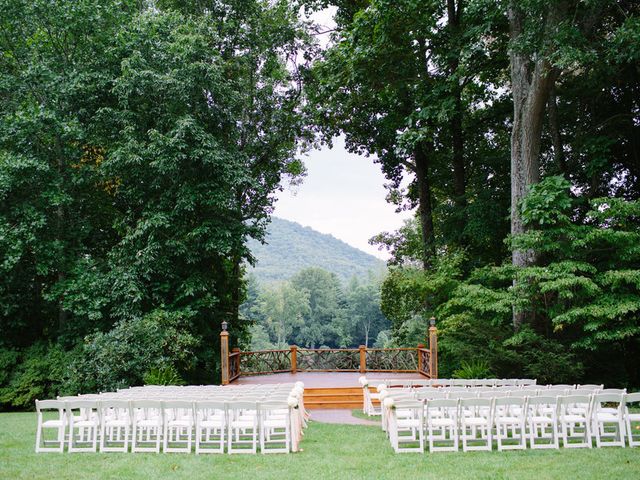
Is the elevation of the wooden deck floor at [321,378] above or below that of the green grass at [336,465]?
above

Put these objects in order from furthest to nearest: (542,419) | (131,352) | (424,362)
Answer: (424,362) < (131,352) < (542,419)

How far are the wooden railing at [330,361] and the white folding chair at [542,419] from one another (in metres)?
9.22

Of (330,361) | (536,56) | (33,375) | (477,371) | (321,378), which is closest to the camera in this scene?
(477,371)

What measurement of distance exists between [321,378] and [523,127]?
383 inches

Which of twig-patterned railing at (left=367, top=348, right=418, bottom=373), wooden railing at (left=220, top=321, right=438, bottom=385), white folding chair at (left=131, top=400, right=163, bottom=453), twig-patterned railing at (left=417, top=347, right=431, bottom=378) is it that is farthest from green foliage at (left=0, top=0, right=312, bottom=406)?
white folding chair at (left=131, top=400, right=163, bottom=453)

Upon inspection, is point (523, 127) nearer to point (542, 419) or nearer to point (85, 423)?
point (542, 419)

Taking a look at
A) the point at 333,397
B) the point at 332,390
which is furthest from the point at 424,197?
the point at 333,397

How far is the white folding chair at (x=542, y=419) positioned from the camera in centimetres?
870

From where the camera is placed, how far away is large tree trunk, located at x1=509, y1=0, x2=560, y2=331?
1672 centimetres

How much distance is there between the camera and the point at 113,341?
58.4 ft

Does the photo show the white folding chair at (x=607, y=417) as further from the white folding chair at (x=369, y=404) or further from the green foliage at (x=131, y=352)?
the green foliage at (x=131, y=352)

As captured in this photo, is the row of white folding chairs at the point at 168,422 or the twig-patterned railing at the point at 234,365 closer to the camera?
the row of white folding chairs at the point at 168,422

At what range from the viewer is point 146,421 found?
941 centimetres

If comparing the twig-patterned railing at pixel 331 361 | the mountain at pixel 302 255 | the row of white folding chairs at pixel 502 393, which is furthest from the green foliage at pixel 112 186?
the mountain at pixel 302 255
